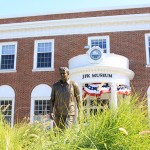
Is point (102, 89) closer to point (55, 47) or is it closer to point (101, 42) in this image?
point (101, 42)

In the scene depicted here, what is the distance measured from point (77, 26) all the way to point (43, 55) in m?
2.96

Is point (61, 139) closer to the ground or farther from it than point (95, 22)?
closer to the ground

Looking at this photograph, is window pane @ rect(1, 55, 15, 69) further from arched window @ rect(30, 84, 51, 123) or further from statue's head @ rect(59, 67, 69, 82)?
statue's head @ rect(59, 67, 69, 82)

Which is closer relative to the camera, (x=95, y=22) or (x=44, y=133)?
(x=44, y=133)

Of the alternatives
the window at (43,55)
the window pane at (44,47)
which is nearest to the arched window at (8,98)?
the window at (43,55)

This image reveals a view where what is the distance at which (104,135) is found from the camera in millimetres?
3736

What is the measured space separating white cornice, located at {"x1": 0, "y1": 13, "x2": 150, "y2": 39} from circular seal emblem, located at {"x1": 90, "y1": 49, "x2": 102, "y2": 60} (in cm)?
327

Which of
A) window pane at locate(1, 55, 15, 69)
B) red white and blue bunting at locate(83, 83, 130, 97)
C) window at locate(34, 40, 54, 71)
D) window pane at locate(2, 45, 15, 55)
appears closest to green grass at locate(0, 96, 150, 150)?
red white and blue bunting at locate(83, 83, 130, 97)

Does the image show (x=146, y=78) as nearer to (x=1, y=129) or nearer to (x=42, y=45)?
(x=42, y=45)

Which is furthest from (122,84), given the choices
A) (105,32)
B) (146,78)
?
(105,32)

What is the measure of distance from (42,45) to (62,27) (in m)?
1.81

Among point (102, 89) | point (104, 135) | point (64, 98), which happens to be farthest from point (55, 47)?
point (104, 135)

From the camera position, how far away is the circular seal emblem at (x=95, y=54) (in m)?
18.0

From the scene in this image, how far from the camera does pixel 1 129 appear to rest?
13.0 ft
